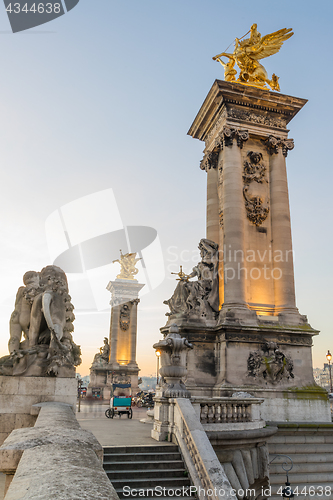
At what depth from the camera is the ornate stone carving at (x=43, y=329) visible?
9.34m

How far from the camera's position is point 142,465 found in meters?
8.99

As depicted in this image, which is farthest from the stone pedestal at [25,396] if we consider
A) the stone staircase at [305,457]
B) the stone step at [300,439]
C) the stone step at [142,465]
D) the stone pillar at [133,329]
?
the stone pillar at [133,329]

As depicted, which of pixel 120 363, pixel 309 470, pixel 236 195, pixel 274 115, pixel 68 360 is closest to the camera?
pixel 68 360

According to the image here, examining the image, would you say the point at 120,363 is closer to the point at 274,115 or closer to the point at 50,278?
the point at 274,115

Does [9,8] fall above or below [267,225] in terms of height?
above

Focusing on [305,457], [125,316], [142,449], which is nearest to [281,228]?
[305,457]

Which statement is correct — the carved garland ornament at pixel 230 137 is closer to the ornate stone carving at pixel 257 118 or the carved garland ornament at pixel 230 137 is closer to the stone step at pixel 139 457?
the ornate stone carving at pixel 257 118

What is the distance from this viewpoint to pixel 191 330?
1766 centimetres

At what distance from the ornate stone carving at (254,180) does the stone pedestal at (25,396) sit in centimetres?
1270

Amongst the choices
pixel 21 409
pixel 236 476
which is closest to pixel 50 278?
pixel 21 409

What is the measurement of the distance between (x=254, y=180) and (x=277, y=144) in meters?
2.24

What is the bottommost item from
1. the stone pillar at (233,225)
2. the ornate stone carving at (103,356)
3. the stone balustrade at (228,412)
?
the stone balustrade at (228,412)

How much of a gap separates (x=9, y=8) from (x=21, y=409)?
31.6ft

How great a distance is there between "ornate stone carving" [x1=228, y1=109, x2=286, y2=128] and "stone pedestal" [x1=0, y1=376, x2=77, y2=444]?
15054mm
